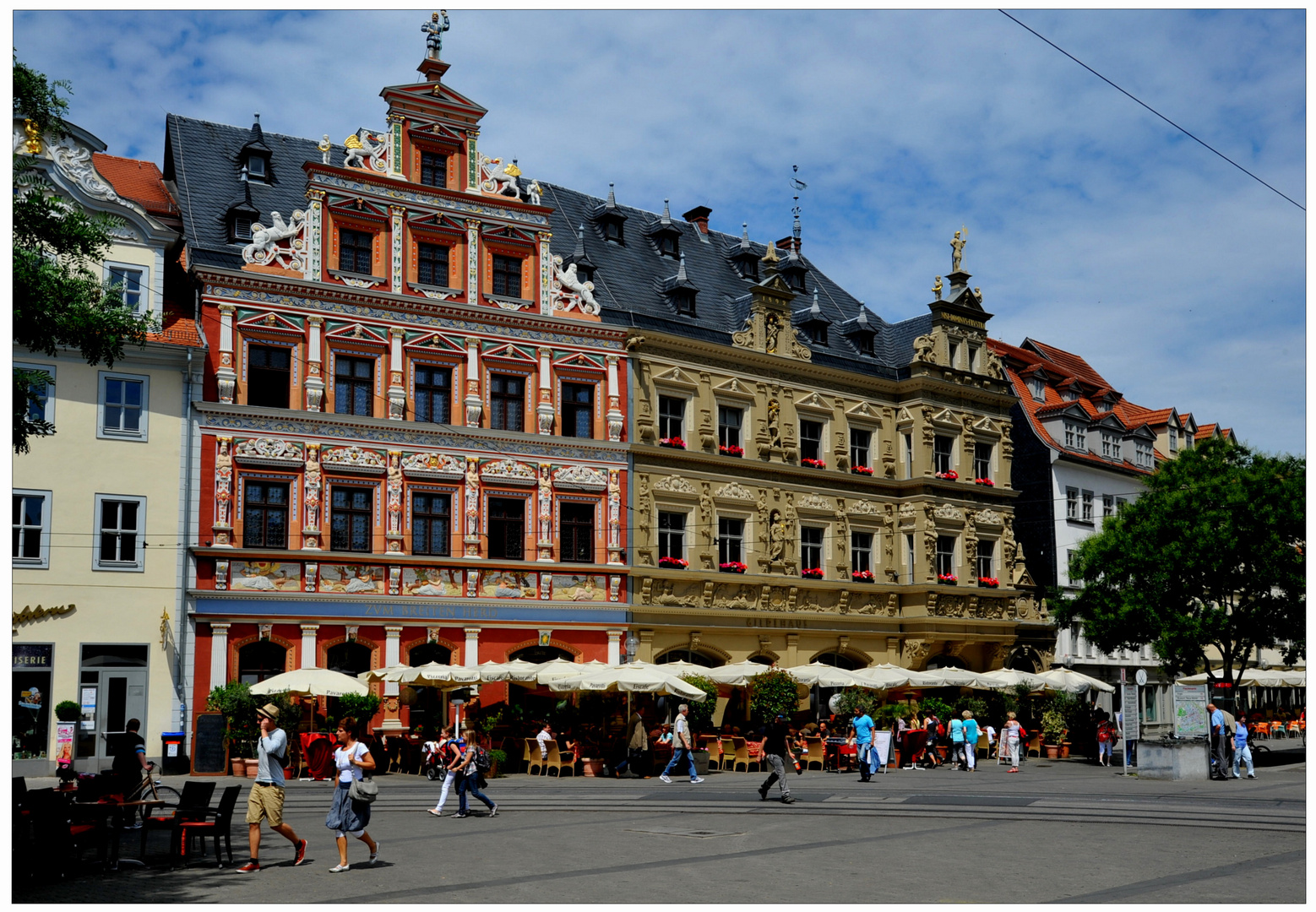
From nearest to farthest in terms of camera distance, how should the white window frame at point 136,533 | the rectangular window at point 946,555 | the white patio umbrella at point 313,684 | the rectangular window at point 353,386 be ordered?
the white patio umbrella at point 313,684 → the white window frame at point 136,533 → the rectangular window at point 353,386 → the rectangular window at point 946,555

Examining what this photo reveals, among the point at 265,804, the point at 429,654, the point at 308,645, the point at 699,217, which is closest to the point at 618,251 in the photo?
the point at 699,217

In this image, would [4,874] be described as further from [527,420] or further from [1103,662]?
[1103,662]

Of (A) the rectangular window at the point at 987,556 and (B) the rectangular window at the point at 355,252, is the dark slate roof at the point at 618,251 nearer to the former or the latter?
(B) the rectangular window at the point at 355,252

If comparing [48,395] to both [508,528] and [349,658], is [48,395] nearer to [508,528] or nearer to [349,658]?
[349,658]

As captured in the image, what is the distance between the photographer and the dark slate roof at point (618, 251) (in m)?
37.1

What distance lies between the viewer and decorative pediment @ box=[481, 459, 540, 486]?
37.3 m

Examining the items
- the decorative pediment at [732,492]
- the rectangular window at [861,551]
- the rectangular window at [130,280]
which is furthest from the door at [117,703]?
the rectangular window at [861,551]

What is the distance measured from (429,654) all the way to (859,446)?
17.2 m

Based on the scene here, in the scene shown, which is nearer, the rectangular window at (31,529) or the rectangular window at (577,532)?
the rectangular window at (31,529)

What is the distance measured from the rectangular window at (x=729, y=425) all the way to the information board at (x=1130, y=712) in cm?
1383

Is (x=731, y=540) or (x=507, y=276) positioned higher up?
(x=507, y=276)

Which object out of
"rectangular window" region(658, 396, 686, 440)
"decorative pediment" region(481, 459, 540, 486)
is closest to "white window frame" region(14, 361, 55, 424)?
"decorative pediment" region(481, 459, 540, 486)

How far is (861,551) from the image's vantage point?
45156mm

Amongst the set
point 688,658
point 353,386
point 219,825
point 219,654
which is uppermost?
point 353,386
